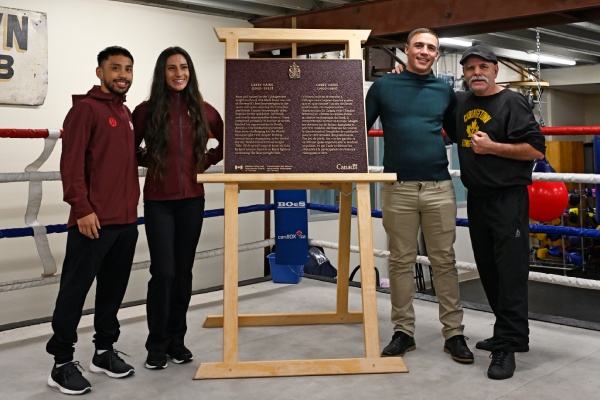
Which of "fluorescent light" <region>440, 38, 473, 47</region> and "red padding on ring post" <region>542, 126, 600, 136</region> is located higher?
"fluorescent light" <region>440, 38, 473, 47</region>

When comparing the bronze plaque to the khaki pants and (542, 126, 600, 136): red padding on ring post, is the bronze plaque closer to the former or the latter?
the khaki pants

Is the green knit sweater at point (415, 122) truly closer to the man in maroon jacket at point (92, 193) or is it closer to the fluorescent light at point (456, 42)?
the man in maroon jacket at point (92, 193)

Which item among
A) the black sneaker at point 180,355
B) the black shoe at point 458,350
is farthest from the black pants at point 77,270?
the black shoe at point 458,350

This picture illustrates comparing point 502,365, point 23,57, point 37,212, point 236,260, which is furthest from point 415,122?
point 23,57

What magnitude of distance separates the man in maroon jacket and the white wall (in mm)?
2609

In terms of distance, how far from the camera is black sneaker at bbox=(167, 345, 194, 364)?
128 inches

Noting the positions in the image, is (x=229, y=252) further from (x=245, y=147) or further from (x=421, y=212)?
(x=421, y=212)

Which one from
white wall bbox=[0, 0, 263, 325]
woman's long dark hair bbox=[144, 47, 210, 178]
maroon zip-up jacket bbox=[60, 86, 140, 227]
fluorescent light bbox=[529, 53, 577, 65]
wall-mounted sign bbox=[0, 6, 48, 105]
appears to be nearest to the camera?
maroon zip-up jacket bbox=[60, 86, 140, 227]

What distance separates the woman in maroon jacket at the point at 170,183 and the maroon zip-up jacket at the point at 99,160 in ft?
0.43

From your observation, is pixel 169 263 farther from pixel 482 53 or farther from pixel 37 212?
pixel 482 53

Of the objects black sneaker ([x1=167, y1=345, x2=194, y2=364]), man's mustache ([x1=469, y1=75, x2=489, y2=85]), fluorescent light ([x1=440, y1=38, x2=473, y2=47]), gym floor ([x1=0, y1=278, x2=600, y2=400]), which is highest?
fluorescent light ([x1=440, y1=38, x2=473, y2=47])

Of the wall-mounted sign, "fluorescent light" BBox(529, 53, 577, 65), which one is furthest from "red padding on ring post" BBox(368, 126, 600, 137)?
"fluorescent light" BBox(529, 53, 577, 65)

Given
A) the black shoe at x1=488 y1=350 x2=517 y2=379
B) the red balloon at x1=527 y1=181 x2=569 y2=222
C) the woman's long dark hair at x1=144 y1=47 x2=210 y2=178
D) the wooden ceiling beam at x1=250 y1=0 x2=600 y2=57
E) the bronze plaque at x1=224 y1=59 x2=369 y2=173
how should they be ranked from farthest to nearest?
the red balloon at x1=527 y1=181 x2=569 y2=222
the wooden ceiling beam at x1=250 y1=0 x2=600 y2=57
the bronze plaque at x1=224 y1=59 x2=369 y2=173
the woman's long dark hair at x1=144 y1=47 x2=210 y2=178
the black shoe at x1=488 y1=350 x2=517 y2=379

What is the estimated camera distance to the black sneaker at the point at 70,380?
2.87 m
